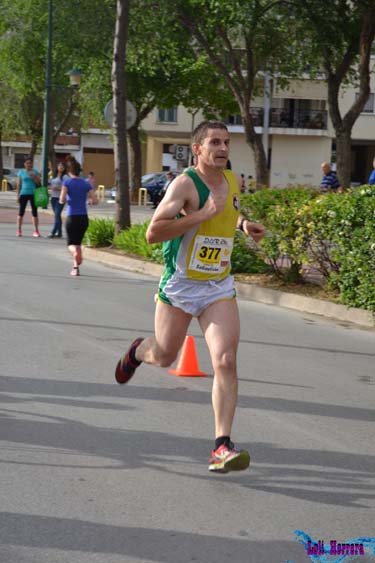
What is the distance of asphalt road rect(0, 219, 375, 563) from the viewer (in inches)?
195

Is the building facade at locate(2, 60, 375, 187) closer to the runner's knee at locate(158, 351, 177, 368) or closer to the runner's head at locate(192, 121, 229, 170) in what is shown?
the runner's knee at locate(158, 351, 177, 368)

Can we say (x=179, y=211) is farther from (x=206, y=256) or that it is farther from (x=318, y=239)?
(x=318, y=239)

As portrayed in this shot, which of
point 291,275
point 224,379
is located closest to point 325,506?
point 224,379

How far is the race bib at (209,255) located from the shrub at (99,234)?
14739mm

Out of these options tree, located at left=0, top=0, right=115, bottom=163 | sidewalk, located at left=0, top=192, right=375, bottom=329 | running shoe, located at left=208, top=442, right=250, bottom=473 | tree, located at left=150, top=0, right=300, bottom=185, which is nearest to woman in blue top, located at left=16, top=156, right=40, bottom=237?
sidewalk, located at left=0, top=192, right=375, bottom=329

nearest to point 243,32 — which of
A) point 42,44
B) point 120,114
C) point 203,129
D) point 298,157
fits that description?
point 120,114

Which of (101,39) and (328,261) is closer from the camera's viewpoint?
(328,261)

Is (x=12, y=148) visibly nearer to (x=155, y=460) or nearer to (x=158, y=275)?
(x=158, y=275)

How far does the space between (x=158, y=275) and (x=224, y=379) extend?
11.5m

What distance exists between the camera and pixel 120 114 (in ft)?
69.1

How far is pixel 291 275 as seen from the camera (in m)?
14.9

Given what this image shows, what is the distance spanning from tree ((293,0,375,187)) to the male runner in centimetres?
2023

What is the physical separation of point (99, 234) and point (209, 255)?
15093mm

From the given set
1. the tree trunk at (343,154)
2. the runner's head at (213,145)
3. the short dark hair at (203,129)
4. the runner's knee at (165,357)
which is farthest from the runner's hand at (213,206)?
the tree trunk at (343,154)
